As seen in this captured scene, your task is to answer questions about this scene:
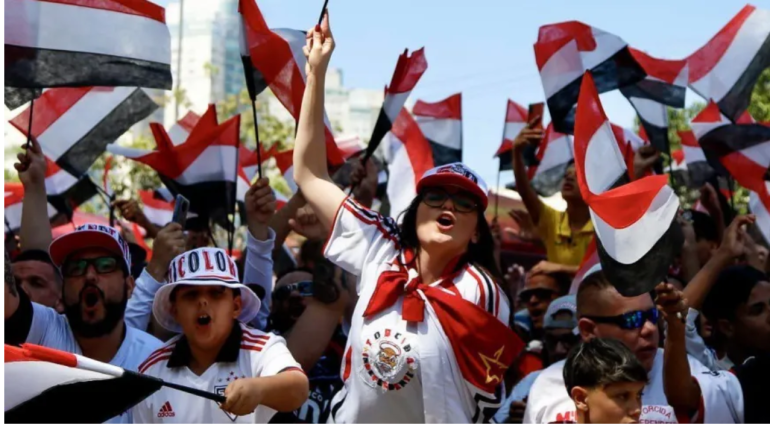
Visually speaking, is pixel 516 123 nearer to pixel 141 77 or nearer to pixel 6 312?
pixel 141 77

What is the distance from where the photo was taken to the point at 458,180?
13.3ft

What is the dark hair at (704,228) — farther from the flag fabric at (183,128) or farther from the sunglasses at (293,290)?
the flag fabric at (183,128)

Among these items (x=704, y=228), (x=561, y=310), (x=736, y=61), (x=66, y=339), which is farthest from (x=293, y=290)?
(x=736, y=61)

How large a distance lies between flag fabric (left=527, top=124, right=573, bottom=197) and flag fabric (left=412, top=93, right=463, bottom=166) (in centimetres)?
64

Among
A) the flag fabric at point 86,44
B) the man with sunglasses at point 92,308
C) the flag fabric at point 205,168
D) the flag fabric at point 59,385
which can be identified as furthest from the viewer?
the flag fabric at point 205,168

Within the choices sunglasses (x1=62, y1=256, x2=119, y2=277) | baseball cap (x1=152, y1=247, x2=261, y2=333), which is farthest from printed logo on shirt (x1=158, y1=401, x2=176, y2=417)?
sunglasses (x1=62, y1=256, x2=119, y2=277)

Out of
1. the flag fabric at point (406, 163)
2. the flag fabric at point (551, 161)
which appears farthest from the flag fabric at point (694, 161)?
the flag fabric at point (406, 163)

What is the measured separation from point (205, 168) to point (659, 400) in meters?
3.24

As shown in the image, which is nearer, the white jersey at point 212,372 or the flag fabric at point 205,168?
the white jersey at point 212,372

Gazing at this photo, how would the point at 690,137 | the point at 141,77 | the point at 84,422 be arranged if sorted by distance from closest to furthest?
the point at 84,422, the point at 141,77, the point at 690,137

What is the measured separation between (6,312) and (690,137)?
5.33 metres

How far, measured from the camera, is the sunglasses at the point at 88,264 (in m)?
4.66
